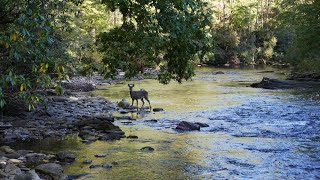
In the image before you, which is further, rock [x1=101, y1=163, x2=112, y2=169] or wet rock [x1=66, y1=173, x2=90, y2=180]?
rock [x1=101, y1=163, x2=112, y2=169]

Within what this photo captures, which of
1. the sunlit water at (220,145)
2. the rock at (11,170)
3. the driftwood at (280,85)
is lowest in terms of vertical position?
the sunlit water at (220,145)

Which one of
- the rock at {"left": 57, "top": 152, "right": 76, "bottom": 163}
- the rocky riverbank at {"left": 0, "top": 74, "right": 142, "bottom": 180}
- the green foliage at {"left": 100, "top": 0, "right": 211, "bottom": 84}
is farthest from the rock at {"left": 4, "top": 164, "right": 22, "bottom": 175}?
the green foliage at {"left": 100, "top": 0, "right": 211, "bottom": 84}

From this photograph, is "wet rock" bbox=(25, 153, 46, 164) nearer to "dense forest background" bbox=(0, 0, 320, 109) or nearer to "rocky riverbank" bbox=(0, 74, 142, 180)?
"rocky riverbank" bbox=(0, 74, 142, 180)

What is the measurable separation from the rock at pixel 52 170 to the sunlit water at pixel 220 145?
424 millimetres

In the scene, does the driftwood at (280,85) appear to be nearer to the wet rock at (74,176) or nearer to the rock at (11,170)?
the wet rock at (74,176)

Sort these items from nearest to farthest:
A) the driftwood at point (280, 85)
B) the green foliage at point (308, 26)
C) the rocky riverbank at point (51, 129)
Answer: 1. the rocky riverbank at point (51, 129)
2. the green foliage at point (308, 26)
3. the driftwood at point (280, 85)

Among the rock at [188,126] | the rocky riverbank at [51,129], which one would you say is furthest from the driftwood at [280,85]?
the rock at [188,126]

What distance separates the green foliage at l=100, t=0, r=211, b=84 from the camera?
10.6 metres

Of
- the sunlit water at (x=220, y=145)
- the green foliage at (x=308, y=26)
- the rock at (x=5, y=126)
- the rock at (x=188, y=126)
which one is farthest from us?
the green foliage at (x=308, y=26)

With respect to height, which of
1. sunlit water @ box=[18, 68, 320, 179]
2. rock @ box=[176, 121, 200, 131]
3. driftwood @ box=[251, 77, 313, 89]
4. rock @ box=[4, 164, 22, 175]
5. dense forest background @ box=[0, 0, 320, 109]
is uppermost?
dense forest background @ box=[0, 0, 320, 109]

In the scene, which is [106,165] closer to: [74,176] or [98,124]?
[74,176]

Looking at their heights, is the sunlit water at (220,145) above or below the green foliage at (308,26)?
below

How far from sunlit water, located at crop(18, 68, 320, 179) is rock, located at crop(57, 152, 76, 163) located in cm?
20

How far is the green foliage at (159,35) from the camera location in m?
10.6
